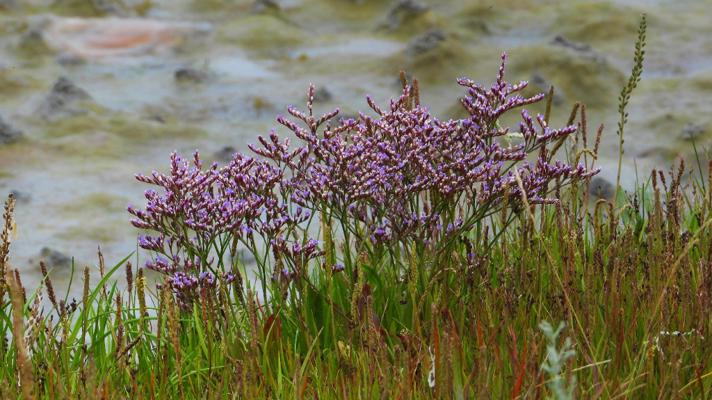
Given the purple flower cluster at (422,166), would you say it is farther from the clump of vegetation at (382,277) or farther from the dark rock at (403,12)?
the dark rock at (403,12)

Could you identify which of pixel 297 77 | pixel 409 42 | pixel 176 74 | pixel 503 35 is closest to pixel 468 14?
pixel 503 35

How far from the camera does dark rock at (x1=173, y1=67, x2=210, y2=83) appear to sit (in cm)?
909

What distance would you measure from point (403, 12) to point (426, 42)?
128cm

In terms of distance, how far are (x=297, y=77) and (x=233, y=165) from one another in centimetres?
557

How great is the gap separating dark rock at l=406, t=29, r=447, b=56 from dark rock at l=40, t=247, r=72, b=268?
414cm

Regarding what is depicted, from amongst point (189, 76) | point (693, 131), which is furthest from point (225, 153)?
point (693, 131)

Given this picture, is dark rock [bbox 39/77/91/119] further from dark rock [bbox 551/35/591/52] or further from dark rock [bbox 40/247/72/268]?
dark rock [bbox 551/35/591/52]

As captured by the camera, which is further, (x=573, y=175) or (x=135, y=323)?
(x=135, y=323)

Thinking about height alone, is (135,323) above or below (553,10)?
below

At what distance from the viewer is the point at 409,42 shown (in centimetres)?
930

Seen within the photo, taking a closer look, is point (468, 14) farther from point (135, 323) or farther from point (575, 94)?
point (135, 323)

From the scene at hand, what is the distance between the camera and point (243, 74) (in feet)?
30.5

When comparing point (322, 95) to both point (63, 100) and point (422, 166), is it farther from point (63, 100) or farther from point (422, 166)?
point (422, 166)

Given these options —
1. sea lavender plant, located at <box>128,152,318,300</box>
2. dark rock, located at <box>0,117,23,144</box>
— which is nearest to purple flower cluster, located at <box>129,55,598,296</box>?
sea lavender plant, located at <box>128,152,318,300</box>
